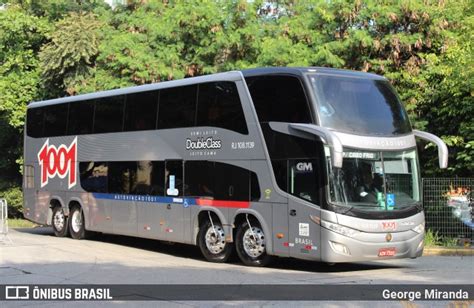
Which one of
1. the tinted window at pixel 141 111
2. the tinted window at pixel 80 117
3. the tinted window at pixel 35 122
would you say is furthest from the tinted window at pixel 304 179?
the tinted window at pixel 35 122

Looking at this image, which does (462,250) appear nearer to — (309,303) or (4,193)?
(309,303)

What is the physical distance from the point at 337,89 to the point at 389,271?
155 inches

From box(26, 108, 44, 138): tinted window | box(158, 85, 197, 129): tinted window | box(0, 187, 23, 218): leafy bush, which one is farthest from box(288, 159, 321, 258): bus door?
box(0, 187, 23, 218): leafy bush

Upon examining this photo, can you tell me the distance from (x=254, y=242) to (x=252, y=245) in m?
0.08

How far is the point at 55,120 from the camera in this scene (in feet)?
72.0

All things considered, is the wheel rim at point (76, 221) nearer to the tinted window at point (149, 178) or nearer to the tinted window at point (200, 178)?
the tinted window at point (149, 178)

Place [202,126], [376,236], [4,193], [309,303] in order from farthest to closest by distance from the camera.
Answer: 1. [4,193]
2. [202,126]
3. [376,236]
4. [309,303]

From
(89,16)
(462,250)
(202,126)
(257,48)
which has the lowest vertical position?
Answer: (462,250)

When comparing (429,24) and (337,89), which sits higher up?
(429,24)

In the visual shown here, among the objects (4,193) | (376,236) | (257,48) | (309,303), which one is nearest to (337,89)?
(376,236)

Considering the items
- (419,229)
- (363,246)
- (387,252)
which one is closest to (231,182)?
(363,246)

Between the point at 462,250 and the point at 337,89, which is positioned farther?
the point at 462,250

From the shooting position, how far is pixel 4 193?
131ft

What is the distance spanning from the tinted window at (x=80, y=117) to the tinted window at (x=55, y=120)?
Answer: 388 mm
